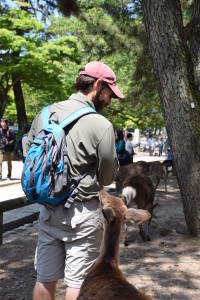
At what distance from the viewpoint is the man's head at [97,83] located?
2.54 meters

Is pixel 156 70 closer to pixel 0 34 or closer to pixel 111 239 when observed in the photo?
pixel 111 239

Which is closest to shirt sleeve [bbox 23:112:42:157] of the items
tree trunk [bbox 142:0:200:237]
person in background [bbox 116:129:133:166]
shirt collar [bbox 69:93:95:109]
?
shirt collar [bbox 69:93:95:109]

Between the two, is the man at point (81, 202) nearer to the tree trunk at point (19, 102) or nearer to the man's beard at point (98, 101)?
the man's beard at point (98, 101)

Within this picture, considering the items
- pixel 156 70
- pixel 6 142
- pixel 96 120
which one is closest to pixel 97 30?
pixel 6 142

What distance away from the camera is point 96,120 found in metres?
2.39

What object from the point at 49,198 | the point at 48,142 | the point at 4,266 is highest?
the point at 48,142

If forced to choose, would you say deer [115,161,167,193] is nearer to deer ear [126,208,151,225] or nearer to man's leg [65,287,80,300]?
deer ear [126,208,151,225]

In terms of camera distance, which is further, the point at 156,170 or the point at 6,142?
the point at 6,142

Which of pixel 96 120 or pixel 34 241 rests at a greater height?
pixel 96 120

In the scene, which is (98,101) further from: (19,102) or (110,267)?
(19,102)

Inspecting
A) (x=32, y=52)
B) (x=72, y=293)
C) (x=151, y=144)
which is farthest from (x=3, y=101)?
(x=72, y=293)

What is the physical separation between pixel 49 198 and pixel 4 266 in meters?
2.90

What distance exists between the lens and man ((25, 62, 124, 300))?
2402 mm

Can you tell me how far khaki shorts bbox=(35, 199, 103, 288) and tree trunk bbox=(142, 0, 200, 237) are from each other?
11.1ft
